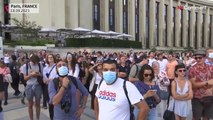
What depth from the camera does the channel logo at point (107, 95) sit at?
460 centimetres

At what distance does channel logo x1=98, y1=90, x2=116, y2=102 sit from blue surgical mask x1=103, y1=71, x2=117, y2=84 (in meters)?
0.12

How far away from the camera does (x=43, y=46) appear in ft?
115

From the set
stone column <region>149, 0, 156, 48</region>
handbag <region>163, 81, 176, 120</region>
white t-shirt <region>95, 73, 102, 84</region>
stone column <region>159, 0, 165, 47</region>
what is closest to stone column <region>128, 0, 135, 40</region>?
stone column <region>149, 0, 156, 48</region>

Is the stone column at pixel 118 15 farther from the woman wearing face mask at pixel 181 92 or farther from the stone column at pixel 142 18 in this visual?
the woman wearing face mask at pixel 181 92

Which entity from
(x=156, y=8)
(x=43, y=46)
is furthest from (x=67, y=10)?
(x=156, y=8)

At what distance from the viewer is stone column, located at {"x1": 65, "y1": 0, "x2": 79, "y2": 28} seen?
5200 centimetres

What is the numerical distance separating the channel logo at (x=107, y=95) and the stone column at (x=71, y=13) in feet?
156

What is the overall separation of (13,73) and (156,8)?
209 feet

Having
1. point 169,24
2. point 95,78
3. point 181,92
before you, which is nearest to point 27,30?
point 95,78

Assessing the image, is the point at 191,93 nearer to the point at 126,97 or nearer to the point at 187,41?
the point at 126,97

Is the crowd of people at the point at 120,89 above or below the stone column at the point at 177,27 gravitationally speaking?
below

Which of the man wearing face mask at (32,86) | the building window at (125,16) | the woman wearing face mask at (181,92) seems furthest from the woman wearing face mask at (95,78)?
the building window at (125,16)

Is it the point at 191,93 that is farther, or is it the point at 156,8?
the point at 156,8

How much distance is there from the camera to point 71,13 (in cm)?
5247
